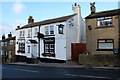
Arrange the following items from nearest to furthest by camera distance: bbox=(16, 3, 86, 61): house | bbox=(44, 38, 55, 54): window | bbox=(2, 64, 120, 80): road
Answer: bbox=(2, 64, 120, 80): road, bbox=(16, 3, 86, 61): house, bbox=(44, 38, 55, 54): window

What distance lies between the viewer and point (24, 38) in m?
26.3

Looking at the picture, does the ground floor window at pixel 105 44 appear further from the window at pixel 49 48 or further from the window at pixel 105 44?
the window at pixel 49 48

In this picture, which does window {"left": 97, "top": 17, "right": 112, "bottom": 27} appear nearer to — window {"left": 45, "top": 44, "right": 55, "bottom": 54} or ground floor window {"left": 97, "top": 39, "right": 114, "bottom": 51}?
ground floor window {"left": 97, "top": 39, "right": 114, "bottom": 51}

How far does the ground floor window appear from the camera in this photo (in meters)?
16.0

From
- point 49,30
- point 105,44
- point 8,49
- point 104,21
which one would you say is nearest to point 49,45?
point 49,30

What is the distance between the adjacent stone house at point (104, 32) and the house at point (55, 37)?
2.93m

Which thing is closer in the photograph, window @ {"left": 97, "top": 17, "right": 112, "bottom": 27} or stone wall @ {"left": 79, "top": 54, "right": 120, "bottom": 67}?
stone wall @ {"left": 79, "top": 54, "right": 120, "bottom": 67}

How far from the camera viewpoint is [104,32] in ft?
54.1

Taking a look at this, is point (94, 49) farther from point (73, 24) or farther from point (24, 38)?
point (24, 38)

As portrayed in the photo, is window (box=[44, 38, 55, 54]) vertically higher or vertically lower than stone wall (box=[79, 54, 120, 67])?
higher

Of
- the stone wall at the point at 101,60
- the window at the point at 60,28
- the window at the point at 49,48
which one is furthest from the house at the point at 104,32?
the window at the point at 49,48

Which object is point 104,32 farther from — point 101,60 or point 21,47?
point 21,47

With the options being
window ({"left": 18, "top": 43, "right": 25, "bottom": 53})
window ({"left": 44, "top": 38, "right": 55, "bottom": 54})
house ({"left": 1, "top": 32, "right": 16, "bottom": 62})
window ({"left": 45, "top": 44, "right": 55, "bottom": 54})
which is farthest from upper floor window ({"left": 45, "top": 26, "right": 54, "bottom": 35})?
house ({"left": 1, "top": 32, "right": 16, "bottom": 62})

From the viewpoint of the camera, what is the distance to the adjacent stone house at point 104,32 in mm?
15781
